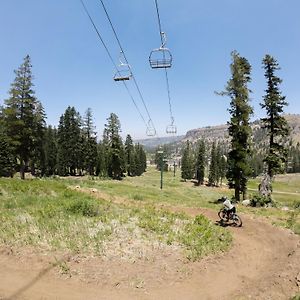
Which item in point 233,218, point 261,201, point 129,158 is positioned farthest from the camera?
point 129,158

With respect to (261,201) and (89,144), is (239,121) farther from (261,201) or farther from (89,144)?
(89,144)

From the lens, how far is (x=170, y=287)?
12.1 metres

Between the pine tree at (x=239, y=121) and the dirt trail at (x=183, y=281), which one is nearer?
the dirt trail at (x=183, y=281)

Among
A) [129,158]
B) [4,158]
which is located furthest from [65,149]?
[129,158]

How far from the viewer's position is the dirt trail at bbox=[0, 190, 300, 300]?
11.4 meters

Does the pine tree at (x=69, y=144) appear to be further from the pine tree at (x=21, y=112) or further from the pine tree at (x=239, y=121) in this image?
the pine tree at (x=239, y=121)

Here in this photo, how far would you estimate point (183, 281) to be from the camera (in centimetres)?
1258

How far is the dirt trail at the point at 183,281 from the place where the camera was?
11438 millimetres

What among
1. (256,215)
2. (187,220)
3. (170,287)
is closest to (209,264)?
(170,287)

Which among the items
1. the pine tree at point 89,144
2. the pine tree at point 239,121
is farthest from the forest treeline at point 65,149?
the pine tree at point 239,121

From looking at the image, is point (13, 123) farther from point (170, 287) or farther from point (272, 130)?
point (170, 287)

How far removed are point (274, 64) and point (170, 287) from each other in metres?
32.5

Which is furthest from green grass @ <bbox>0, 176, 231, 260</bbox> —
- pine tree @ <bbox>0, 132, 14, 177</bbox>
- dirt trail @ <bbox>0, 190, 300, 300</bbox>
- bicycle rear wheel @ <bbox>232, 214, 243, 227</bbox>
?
pine tree @ <bbox>0, 132, 14, 177</bbox>

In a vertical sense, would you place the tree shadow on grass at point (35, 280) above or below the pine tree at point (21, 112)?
below
